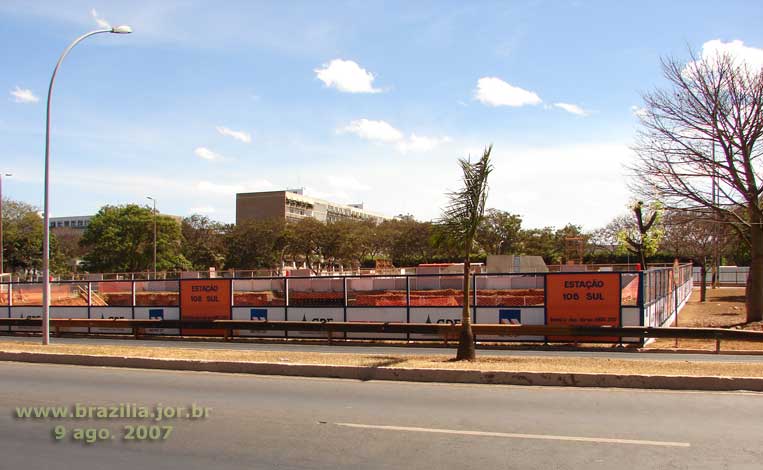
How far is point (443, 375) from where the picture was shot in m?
12.2

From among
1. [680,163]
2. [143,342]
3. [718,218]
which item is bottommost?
[143,342]

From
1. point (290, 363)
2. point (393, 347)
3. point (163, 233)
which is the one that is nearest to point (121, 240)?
point (163, 233)

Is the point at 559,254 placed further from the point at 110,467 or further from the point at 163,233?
the point at 110,467

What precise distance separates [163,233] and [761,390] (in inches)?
2847

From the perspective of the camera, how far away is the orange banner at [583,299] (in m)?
19.2

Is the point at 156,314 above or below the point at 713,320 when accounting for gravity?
above

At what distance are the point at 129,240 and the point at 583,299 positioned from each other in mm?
64846

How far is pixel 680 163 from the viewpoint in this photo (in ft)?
80.7

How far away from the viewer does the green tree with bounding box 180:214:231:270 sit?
9562cm

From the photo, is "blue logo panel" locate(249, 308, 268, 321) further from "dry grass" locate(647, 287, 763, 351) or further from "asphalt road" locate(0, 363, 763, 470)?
"dry grass" locate(647, 287, 763, 351)

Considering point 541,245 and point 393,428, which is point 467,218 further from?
point 541,245

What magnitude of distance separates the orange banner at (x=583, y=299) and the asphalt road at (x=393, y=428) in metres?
8.67

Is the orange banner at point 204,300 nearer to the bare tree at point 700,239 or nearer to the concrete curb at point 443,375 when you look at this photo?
the concrete curb at point 443,375

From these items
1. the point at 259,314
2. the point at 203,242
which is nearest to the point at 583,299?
the point at 259,314
